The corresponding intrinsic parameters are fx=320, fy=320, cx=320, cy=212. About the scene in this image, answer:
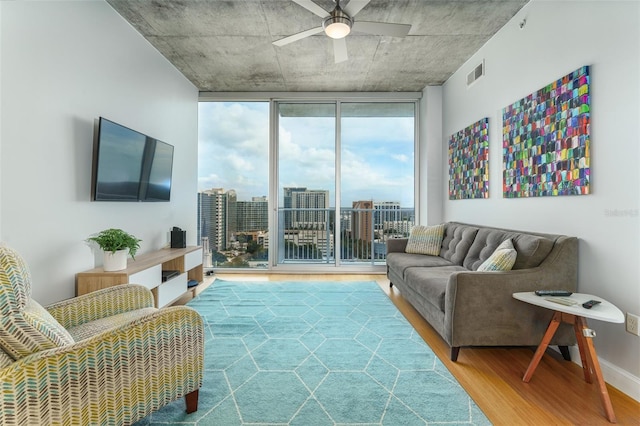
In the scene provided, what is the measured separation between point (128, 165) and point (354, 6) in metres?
2.35

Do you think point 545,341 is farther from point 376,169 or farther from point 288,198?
point 288,198

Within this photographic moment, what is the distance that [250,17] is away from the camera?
118 inches

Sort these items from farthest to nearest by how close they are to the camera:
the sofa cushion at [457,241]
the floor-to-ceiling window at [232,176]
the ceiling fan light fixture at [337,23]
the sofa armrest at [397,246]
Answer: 1. the floor-to-ceiling window at [232,176]
2. the sofa armrest at [397,246]
3. the sofa cushion at [457,241]
4. the ceiling fan light fixture at [337,23]

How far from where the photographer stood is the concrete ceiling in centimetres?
285

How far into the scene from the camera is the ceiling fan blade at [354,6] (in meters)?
2.22

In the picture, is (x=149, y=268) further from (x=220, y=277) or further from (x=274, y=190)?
(x=274, y=190)

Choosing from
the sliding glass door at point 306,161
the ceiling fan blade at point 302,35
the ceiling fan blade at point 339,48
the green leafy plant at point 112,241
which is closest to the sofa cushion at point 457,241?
the sliding glass door at point 306,161

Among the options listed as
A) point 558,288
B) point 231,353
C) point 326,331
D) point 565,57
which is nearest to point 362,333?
point 326,331

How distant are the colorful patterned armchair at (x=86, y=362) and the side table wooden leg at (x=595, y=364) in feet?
6.70

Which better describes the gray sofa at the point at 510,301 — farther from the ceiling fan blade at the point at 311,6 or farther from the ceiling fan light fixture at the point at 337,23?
the ceiling fan blade at the point at 311,6

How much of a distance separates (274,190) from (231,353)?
310cm

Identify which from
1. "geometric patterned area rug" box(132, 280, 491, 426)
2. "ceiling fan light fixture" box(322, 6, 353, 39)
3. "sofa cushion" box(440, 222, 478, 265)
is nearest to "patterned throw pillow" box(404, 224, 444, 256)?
"sofa cushion" box(440, 222, 478, 265)

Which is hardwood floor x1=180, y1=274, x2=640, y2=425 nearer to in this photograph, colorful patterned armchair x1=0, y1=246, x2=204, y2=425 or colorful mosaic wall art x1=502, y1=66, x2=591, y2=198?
colorful mosaic wall art x1=502, y1=66, x2=591, y2=198

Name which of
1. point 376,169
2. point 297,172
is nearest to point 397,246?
point 376,169
